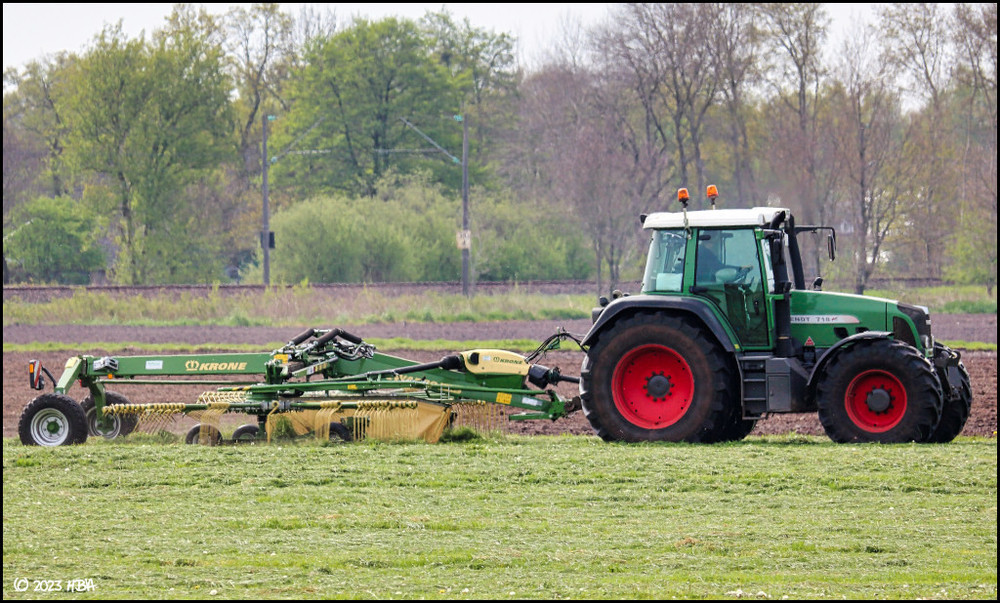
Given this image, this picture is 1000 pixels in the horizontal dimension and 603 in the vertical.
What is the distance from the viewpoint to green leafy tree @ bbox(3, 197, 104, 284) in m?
46.2

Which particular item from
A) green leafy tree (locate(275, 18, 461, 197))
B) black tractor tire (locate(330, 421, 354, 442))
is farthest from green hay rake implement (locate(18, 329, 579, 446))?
green leafy tree (locate(275, 18, 461, 197))

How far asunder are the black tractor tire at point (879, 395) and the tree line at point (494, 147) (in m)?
19.8

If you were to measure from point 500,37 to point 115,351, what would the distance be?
3832 centimetres

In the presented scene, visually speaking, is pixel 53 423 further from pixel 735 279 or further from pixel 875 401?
pixel 875 401

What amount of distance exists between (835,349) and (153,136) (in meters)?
37.2

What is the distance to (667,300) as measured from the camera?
440 inches

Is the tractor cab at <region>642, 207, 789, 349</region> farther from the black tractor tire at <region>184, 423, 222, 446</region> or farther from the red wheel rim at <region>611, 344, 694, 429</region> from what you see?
the black tractor tire at <region>184, 423, 222, 446</region>

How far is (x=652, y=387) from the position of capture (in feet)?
37.1

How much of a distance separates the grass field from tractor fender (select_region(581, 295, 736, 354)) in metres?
1.02

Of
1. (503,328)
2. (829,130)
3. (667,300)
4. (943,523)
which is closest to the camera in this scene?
(943,523)

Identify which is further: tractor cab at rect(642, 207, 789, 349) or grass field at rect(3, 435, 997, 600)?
tractor cab at rect(642, 207, 789, 349)

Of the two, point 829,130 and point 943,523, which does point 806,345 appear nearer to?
point 943,523

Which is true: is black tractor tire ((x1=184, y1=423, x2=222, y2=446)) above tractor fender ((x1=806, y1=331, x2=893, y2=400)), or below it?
below

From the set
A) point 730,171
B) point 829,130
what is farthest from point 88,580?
point 730,171
